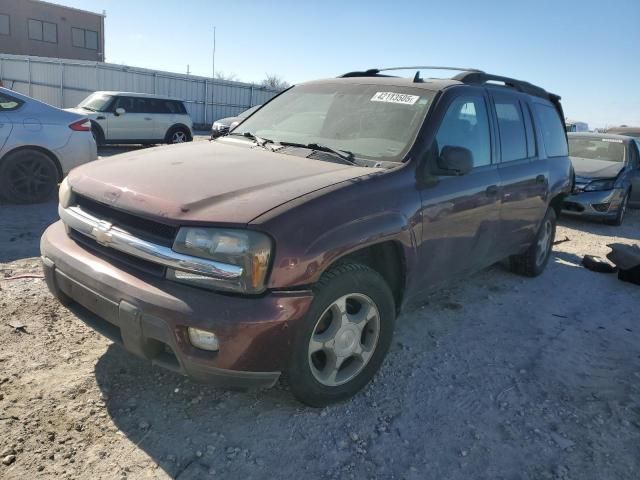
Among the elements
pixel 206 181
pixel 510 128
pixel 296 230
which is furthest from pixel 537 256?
pixel 206 181

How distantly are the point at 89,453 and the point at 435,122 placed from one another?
8.76ft

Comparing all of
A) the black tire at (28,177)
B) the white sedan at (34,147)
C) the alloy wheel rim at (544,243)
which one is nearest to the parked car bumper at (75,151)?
the white sedan at (34,147)

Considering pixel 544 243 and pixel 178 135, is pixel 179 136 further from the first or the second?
pixel 544 243

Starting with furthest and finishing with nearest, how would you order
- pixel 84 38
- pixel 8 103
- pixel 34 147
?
pixel 84 38 < pixel 34 147 < pixel 8 103

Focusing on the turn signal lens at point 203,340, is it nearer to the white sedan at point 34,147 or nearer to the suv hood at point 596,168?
the white sedan at point 34,147

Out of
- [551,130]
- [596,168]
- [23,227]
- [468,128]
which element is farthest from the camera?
[596,168]

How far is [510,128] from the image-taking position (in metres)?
4.34

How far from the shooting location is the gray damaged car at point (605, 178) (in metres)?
8.48

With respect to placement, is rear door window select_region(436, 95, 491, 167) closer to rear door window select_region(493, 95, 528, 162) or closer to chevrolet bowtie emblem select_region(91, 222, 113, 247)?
rear door window select_region(493, 95, 528, 162)

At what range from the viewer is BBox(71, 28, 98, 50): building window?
39.9m

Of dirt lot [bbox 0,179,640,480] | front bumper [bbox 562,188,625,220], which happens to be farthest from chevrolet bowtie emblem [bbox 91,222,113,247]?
front bumper [bbox 562,188,625,220]

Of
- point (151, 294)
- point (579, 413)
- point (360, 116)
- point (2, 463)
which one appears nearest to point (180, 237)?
point (151, 294)

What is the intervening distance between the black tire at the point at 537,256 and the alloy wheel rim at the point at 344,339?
114 inches

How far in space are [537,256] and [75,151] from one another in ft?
19.3
